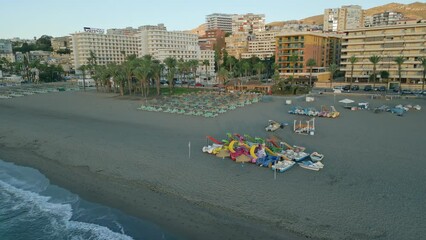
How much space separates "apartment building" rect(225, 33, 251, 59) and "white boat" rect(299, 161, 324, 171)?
155m

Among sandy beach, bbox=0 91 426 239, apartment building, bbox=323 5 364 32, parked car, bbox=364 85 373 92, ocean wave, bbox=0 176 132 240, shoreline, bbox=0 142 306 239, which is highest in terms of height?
apartment building, bbox=323 5 364 32

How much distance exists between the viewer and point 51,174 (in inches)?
974

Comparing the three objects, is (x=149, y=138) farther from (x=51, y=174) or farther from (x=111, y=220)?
(x=111, y=220)

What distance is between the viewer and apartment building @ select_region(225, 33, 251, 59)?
578 ft

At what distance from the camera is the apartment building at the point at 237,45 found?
176 meters

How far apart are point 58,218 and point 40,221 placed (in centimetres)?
103

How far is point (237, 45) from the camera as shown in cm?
18150

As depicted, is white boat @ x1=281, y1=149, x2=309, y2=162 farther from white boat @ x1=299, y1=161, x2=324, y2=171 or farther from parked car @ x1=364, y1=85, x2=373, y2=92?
parked car @ x1=364, y1=85, x2=373, y2=92

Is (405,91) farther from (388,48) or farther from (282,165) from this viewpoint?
(282,165)

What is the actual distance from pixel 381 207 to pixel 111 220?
1581 centimetres

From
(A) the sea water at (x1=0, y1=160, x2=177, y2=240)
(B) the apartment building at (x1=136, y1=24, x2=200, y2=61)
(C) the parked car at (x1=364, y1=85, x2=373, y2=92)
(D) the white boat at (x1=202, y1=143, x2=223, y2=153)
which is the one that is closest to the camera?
(A) the sea water at (x1=0, y1=160, x2=177, y2=240)

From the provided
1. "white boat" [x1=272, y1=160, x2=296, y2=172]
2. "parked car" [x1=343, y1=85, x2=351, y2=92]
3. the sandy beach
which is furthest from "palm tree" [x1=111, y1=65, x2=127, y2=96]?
"white boat" [x1=272, y1=160, x2=296, y2=172]

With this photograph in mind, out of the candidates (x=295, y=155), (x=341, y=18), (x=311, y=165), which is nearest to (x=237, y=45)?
(x=341, y=18)

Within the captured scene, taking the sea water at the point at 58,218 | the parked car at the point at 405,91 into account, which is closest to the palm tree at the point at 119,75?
the sea water at the point at 58,218
